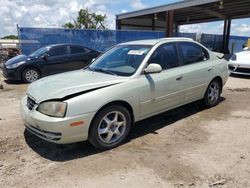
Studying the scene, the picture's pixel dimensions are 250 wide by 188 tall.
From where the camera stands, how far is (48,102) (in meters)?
3.65

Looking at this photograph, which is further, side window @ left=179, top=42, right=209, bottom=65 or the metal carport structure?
the metal carport structure

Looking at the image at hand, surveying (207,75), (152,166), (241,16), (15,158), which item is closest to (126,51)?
(207,75)

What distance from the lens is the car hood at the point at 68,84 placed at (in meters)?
3.73

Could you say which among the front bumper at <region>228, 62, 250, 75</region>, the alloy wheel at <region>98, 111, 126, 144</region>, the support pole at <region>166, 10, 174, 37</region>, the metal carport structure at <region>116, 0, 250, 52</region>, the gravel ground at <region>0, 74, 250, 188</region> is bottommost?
the gravel ground at <region>0, 74, 250, 188</region>

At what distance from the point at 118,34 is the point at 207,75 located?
13364 millimetres

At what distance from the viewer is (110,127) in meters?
4.02

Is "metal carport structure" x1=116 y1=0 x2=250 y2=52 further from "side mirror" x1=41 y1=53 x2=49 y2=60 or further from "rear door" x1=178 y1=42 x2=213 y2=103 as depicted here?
"rear door" x1=178 y1=42 x2=213 y2=103

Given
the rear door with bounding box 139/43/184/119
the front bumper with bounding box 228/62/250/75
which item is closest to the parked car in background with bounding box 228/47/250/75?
the front bumper with bounding box 228/62/250/75

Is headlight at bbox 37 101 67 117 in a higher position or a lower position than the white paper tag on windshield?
lower

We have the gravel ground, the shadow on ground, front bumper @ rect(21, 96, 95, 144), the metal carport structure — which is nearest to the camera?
the gravel ground

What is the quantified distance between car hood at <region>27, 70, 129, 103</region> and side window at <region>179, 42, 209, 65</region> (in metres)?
1.68

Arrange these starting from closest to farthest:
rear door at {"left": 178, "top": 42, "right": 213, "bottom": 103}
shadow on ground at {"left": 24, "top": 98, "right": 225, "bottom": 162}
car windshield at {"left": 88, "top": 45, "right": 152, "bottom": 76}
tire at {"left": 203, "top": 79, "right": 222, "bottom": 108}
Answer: shadow on ground at {"left": 24, "top": 98, "right": 225, "bottom": 162} → car windshield at {"left": 88, "top": 45, "right": 152, "bottom": 76} → rear door at {"left": 178, "top": 42, "right": 213, "bottom": 103} → tire at {"left": 203, "top": 79, "right": 222, "bottom": 108}

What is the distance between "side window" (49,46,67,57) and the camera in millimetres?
10320

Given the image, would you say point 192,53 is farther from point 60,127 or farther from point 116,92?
point 60,127
